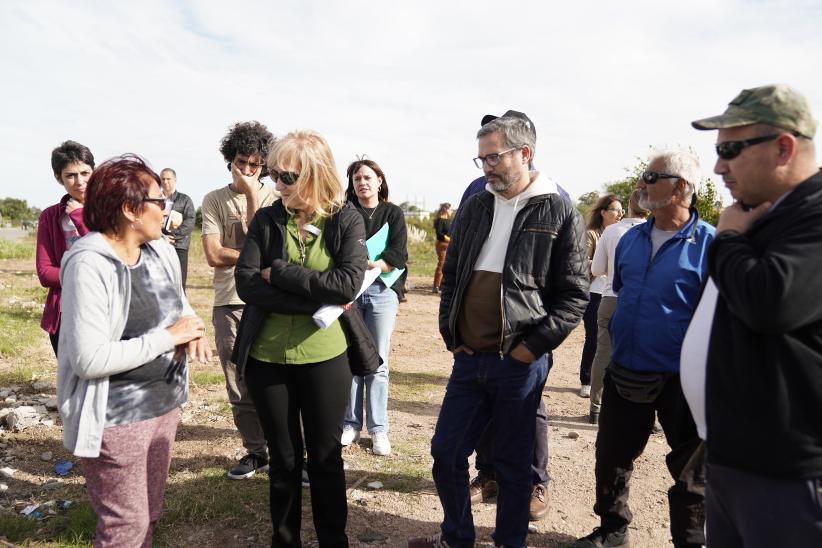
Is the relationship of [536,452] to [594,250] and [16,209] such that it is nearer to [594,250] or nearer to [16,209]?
[594,250]

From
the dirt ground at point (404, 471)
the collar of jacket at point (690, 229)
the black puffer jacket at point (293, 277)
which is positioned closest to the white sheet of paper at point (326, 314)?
the black puffer jacket at point (293, 277)

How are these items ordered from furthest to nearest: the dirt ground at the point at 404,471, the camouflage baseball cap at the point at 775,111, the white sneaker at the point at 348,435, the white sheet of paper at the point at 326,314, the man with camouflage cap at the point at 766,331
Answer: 1. the white sneaker at the point at 348,435
2. the dirt ground at the point at 404,471
3. the white sheet of paper at the point at 326,314
4. the camouflage baseball cap at the point at 775,111
5. the man with camouflage cap at the point at 766,331

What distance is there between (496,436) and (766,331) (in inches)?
69.9

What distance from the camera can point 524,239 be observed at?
313 cm

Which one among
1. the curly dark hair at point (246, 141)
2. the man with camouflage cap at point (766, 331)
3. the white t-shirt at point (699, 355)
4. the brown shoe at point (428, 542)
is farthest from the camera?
the curly dark hair at point (246, 141)

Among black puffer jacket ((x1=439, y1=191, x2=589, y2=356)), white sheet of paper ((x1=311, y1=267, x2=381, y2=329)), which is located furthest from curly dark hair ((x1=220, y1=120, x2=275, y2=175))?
black puffer jacket ((x1=439, y1=191, x2=589, y2=356))

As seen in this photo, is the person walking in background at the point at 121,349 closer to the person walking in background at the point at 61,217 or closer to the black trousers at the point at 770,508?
the person walking in background at the point at 61,217

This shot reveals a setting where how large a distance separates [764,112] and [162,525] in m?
3.76

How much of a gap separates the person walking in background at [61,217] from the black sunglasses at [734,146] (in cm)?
364

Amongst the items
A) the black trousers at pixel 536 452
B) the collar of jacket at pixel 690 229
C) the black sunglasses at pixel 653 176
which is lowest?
the black trousers at pixel 536 452

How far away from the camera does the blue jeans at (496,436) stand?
3.18 meters

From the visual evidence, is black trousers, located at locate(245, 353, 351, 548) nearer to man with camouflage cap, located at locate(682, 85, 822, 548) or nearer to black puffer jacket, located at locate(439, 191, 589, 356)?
black puffer jacket, located at locate(439, 191, 589, 356)

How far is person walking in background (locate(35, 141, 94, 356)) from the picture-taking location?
3900mm

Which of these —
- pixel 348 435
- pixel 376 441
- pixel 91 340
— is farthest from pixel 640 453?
pixel 91 340
